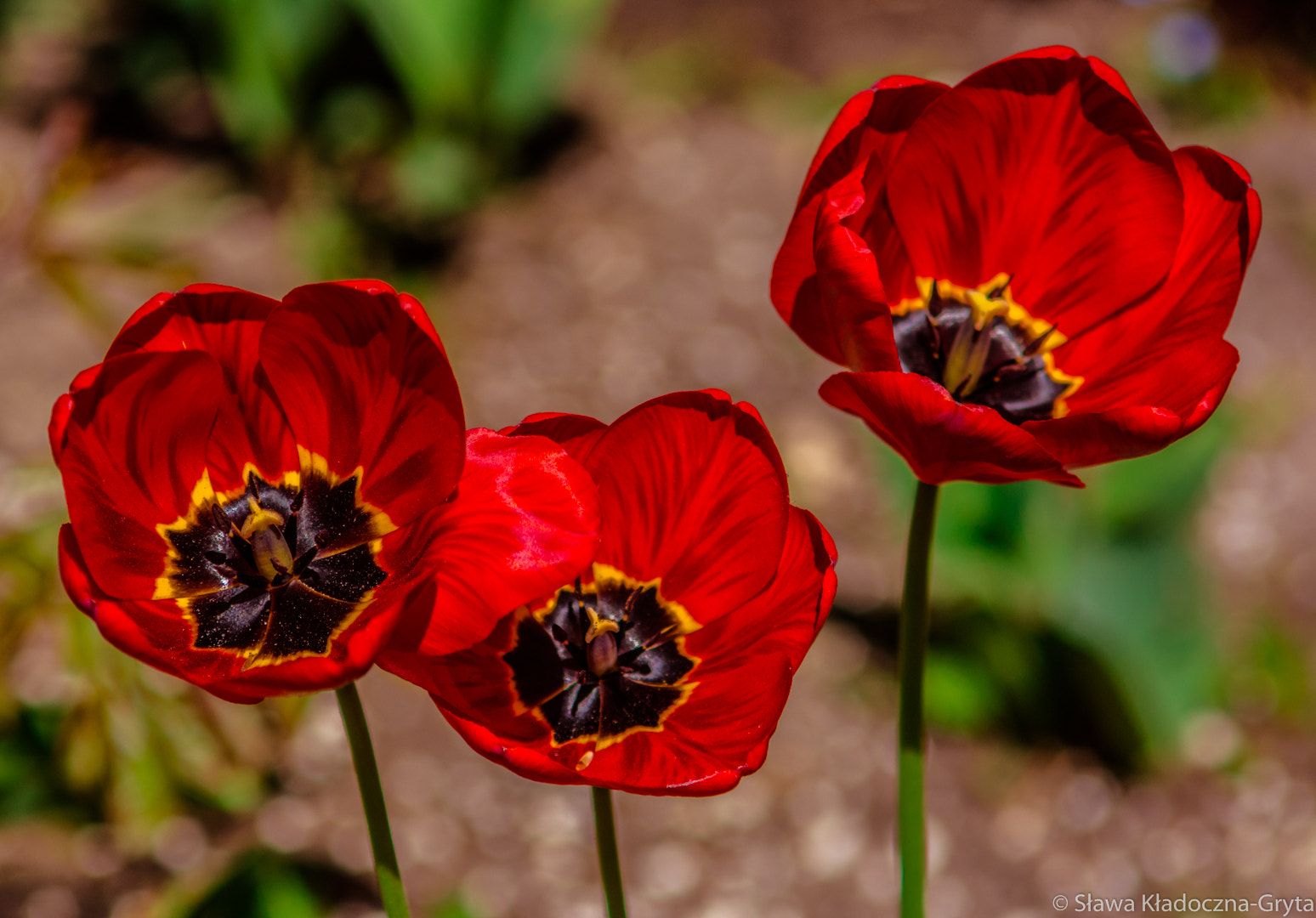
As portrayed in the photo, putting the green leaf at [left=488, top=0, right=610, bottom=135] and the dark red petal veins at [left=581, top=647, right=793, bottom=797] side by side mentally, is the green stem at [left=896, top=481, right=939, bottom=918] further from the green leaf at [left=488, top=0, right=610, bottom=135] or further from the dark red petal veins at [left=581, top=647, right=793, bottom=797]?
the green leaf at [left=488, top=0, right=610, bottom=135]

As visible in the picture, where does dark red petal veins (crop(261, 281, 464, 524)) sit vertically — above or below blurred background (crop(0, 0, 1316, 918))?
above

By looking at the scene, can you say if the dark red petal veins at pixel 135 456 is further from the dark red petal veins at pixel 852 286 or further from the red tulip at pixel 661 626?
the dark red petal veins at pixel 852 286

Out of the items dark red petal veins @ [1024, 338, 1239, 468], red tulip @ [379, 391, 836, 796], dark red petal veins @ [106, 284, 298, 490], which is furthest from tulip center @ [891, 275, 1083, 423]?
dark red petal veins @ [106, 284, 298, 490]

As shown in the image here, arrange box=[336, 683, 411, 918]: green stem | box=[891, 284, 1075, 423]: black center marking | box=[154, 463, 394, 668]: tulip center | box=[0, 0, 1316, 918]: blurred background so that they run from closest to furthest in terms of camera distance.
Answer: box=[336, 683, 411, 918]: green stem < box=[154, 463, 394, 668]: tulip center < box=[891, 284, 1075, 423]: black center marking < box=[0, 0, 1316, 918]: blurred background

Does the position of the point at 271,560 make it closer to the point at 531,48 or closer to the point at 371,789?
the point at 371,789

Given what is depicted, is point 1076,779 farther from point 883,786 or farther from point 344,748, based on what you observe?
point 344,748

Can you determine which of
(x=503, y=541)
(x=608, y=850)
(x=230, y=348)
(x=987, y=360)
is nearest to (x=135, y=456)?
(x=230, y=348)
